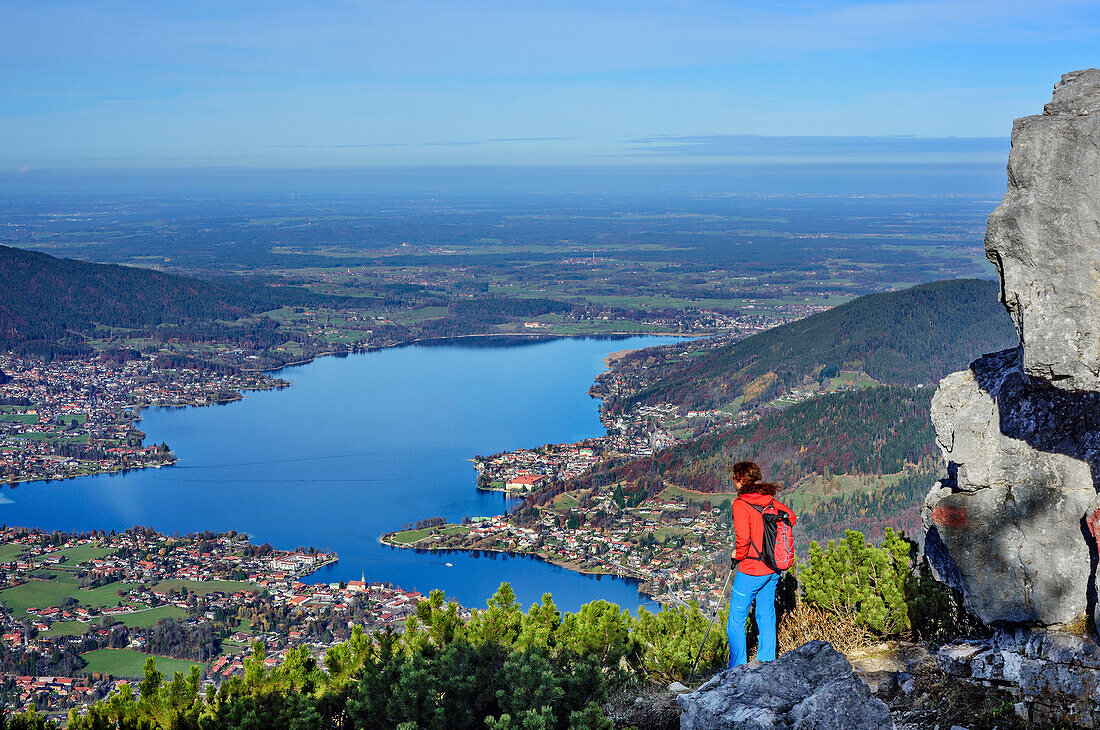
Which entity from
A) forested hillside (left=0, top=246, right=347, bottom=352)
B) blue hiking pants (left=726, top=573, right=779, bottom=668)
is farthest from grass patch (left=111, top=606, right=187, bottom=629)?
forested hillside (left=0, top=246, right=347, bottom=352)

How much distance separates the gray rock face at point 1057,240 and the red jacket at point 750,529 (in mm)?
2214

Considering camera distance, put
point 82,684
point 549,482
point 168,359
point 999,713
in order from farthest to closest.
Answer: point 168,359
point 549,482
point 82,684
point 999,713

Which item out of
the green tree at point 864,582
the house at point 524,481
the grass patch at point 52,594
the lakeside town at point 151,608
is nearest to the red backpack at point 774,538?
the green tree at point 864,582

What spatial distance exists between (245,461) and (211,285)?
92090 millimetres

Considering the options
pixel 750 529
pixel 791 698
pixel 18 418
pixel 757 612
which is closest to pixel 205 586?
pixel 757 612

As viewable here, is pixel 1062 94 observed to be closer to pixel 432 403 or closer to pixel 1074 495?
pixel 1074 495

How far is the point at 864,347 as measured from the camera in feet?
259

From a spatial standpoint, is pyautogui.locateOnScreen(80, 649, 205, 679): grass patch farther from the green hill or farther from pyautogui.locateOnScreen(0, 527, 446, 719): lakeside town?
the green hill

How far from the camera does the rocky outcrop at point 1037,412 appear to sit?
256 inches

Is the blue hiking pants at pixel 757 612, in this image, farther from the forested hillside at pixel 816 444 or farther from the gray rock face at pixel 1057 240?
the forested hillside at pixel 816 444

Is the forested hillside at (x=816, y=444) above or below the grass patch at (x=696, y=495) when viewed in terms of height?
above

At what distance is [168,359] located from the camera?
111125mm

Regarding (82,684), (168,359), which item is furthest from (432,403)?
(82,684)

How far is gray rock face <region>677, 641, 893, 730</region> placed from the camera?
5.96 meters
